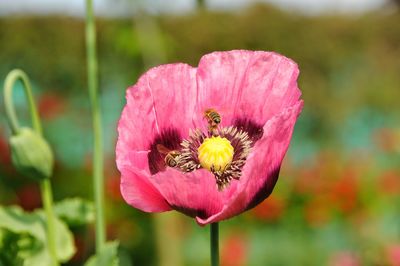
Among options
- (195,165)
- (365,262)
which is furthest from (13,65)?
(195,165)

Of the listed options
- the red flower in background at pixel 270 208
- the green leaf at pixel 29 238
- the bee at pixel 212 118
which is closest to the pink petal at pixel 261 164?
the bee at pixel 212 118

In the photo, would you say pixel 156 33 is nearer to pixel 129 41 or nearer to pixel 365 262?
pixel 129 41

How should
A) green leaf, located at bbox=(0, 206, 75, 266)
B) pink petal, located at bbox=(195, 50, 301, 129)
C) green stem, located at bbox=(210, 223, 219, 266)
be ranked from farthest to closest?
green leaf, located at bbox=(0, 206, 75, 266), pink petal, located at bbox=(195, 50, 301, 129), green stem, located at bbox=(210, 223, 219, 266)

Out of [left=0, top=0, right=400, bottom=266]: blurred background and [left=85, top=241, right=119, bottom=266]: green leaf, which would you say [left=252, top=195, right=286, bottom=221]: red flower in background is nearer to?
[left=0, top=0, right=400, bottom=266]: blurred background

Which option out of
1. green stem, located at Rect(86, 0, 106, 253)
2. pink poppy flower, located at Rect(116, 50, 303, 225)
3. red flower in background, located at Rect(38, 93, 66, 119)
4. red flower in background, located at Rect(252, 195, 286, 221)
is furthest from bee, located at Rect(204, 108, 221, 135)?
red flower in background, located at Rect(38, 93, 66, 119)

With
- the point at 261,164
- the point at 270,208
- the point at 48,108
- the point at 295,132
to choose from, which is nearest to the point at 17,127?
the point at 261,164

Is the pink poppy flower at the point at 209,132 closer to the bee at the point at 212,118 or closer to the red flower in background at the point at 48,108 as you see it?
the bee at the point at 212,118
